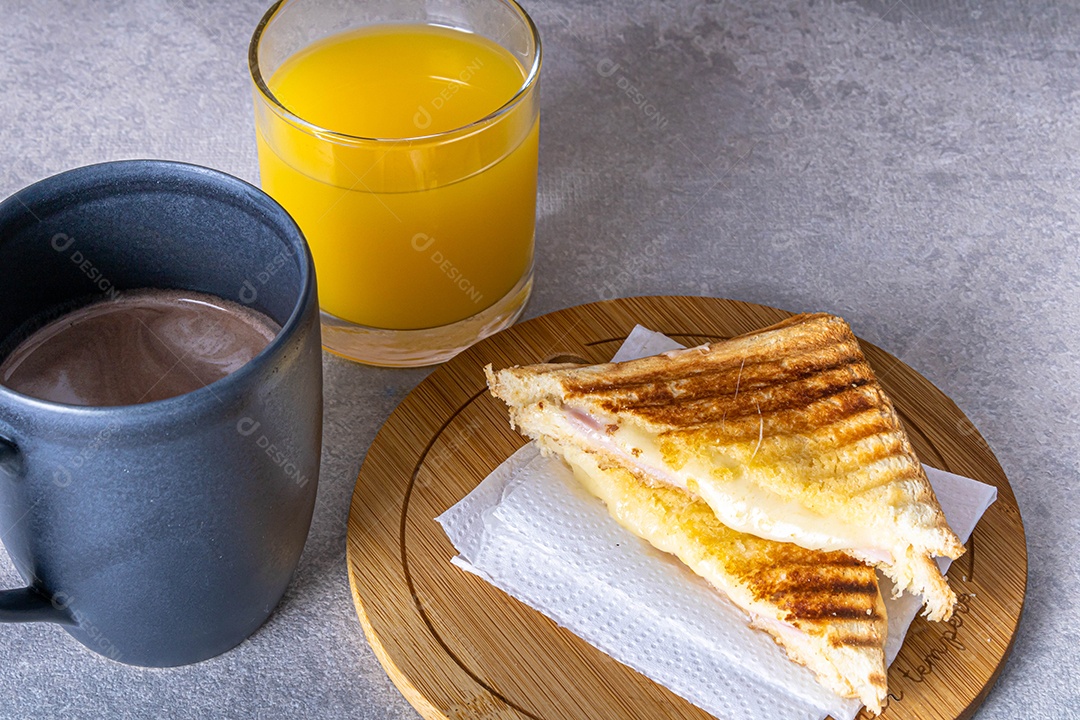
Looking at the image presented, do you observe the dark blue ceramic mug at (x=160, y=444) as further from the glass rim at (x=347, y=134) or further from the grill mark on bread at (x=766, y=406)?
the grill mark on bread at (x=766, y=406)

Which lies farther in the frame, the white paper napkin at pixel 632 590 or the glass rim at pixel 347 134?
the glass rim at pixel 347 134

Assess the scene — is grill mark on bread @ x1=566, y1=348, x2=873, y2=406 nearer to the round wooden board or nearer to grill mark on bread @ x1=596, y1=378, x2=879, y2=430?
grill mark on bread @ x1=596, y1=378, x2=879, y2=430

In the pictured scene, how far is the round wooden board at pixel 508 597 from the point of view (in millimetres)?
1373

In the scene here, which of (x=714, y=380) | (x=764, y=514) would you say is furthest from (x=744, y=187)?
(x=764, y=514)

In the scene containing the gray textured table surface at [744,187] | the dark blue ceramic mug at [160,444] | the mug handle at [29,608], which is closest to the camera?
the dark blue ceramic mug at [160,444]

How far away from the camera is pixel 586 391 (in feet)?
5.12

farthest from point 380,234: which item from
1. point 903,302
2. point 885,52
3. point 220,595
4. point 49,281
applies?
point 885,52

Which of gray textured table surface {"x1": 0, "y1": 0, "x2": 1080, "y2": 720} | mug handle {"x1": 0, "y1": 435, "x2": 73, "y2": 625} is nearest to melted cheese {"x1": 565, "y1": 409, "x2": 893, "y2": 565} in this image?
gray textured table surface {"x1": 0, "y1": 0, "x2": 1080, "y2": 720}

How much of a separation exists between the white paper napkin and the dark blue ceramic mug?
0.26 meters

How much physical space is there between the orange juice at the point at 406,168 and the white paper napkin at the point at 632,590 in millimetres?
309

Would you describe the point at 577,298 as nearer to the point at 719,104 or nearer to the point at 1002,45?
the point at 719,104

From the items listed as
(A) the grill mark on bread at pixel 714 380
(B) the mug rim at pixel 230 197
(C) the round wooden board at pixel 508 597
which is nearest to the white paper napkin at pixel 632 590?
(C) the round wooden board at pixel 508 597

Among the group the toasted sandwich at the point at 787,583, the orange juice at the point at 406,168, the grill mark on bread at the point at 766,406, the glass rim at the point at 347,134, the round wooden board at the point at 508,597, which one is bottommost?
the round wooden board at the point at 508,597

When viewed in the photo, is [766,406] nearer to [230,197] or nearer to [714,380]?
[714,380]
